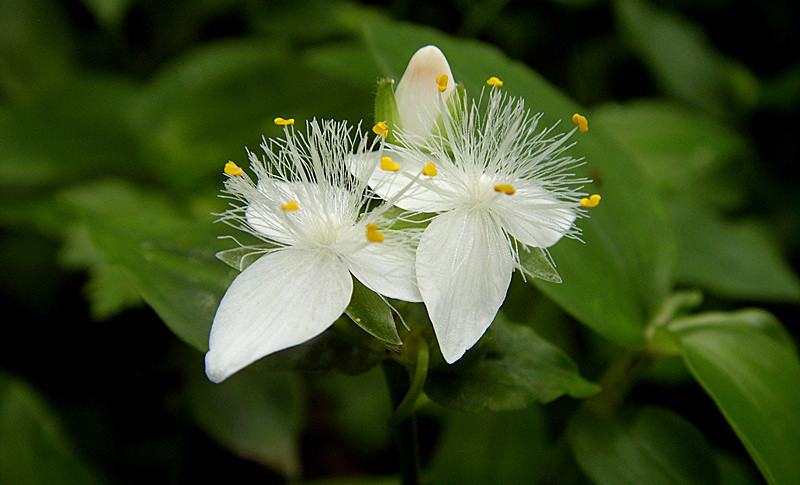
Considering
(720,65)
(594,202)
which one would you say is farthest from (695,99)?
(594,202)

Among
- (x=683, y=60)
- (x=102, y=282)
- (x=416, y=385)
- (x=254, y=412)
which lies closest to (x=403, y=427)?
(x=416, y=385)

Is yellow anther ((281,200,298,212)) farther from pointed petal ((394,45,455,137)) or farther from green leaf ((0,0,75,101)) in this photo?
green leaf ((0,0,75,101))

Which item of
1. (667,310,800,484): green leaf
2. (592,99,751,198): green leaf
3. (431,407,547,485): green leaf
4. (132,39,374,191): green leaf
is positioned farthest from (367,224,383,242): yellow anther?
(592,99,751,198): green leaf

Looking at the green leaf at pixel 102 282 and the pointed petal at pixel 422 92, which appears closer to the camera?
the pointed petal at pixel 422 92

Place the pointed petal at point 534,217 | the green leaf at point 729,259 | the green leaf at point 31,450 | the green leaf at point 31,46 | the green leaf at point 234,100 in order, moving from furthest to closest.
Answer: the green leaf at point 31,46 < the green leaf at point 234,100 < the green leaf at point 729,259 < the green leaf at point 31,450 < the pointed petal at point 534,217

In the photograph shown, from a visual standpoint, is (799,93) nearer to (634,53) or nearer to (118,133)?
(634,53)

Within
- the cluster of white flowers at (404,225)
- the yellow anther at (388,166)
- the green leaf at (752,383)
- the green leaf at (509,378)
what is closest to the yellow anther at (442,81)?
the cluster of white flowers at (404,225)

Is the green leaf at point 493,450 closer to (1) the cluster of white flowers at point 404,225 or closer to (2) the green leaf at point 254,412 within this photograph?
(2) the green leaf at point 254,412
